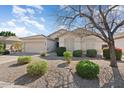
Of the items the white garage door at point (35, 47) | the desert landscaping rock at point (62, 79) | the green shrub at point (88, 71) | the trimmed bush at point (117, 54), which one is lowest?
the desert landscaping rock at point (62, 79)

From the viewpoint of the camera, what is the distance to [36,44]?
779 inches

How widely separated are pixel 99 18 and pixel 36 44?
11.0m

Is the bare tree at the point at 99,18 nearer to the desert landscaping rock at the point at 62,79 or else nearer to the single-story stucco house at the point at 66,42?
the desert landscaping rock at the point at 62,79

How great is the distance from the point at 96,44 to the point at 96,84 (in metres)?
9.64

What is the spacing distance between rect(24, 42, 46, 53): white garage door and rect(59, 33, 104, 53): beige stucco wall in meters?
3.20

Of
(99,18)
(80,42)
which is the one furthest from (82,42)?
(99,18)

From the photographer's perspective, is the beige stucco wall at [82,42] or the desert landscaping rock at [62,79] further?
the beige stucco wall at [82,42]

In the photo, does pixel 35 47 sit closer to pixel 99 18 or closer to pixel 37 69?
pixel 99 18

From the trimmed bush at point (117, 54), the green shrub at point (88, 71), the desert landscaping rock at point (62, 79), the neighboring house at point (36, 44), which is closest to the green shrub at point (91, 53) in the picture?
the trimmed bush at point (117, 54)

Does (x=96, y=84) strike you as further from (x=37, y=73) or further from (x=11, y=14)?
(x=11, y=14)

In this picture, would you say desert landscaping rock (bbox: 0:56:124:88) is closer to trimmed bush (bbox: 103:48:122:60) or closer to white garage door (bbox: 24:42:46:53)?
trimmed bush (bbox: 103:48:122:60)

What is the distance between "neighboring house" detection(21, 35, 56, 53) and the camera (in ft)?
63.9

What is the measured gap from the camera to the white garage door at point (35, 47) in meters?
19.2

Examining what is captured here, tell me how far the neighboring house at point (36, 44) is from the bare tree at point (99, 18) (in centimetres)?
981
